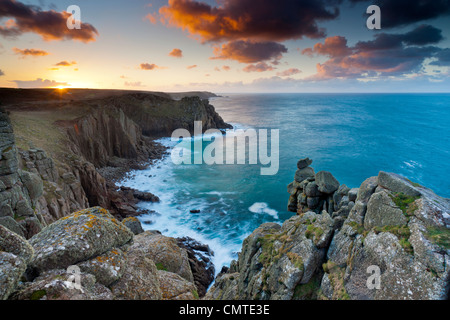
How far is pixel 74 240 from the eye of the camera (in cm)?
899

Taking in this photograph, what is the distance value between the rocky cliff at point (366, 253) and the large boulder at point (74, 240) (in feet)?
27.5

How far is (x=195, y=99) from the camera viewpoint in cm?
11044

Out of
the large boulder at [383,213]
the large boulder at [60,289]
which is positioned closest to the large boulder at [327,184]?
the large boulder at [383,213]

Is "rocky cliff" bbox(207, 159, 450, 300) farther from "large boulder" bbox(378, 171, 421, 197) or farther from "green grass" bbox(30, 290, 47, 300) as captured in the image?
"green grass" bbox(30, 290, 47, 300)

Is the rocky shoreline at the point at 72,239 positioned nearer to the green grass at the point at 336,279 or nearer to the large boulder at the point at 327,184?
the green grass at the point at 336,279

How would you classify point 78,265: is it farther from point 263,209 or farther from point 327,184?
point 263,209

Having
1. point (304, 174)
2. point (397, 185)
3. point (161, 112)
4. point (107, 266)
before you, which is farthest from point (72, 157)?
point (161, 112)

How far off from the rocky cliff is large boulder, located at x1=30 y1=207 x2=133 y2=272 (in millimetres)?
8394

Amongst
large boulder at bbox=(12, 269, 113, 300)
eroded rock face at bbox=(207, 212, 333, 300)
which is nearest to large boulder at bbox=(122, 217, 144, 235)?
eroded rock face at bbox=(207, 212, 333, 300)

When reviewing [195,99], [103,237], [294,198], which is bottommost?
[294,198]

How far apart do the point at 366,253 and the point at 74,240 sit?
11.8 metres
